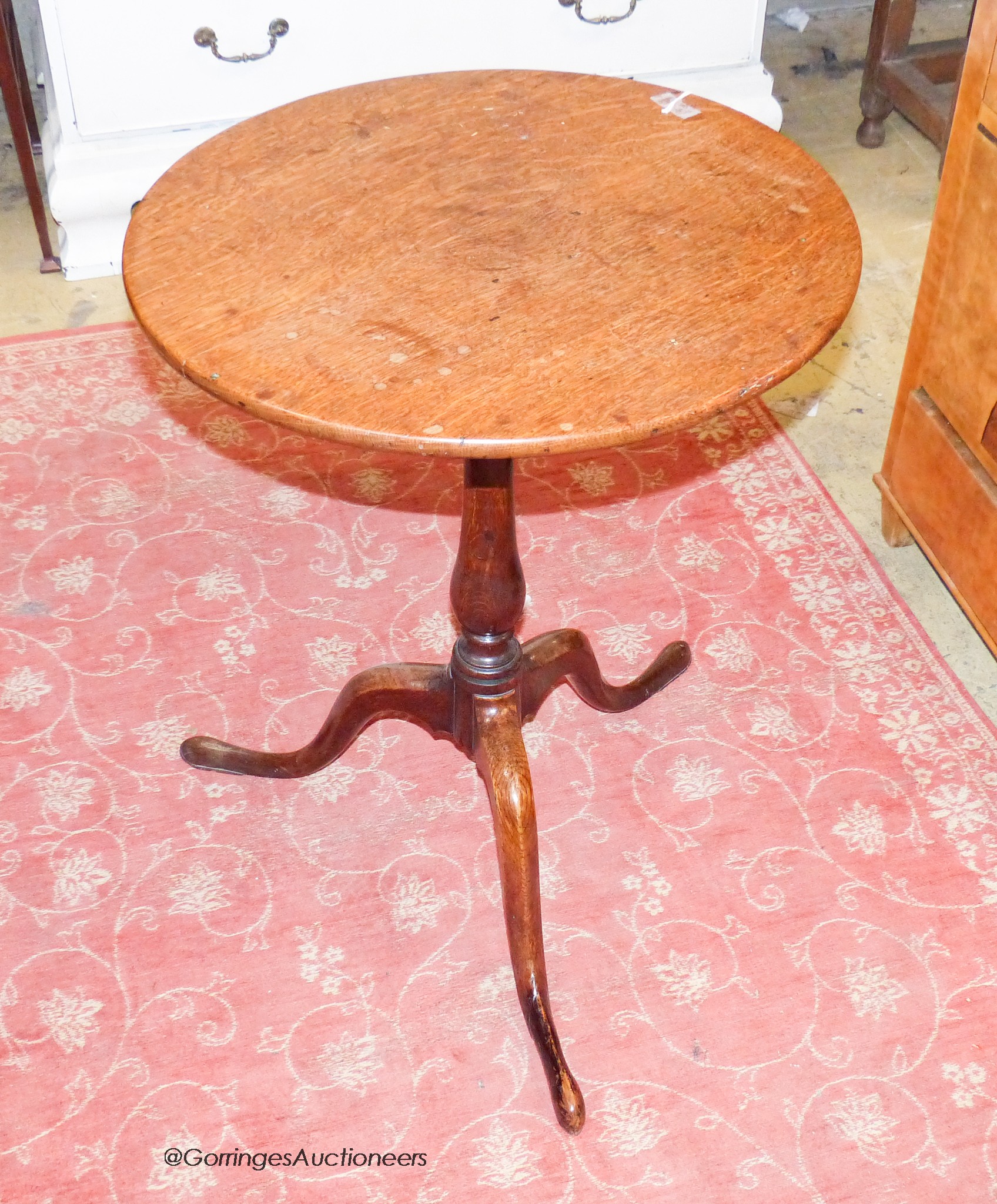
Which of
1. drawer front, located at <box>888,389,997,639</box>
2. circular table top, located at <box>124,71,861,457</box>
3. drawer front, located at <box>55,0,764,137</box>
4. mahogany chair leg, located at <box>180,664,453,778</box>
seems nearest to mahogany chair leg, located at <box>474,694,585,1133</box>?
mahogany chair leg, located at <box>180,664,453,778</box>

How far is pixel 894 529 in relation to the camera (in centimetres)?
223

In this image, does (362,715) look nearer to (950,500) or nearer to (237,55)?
(950,500)

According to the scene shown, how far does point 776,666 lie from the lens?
80.3 inches

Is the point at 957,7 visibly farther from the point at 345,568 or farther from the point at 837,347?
the point at 345,568

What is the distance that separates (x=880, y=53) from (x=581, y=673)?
2126 millimetres

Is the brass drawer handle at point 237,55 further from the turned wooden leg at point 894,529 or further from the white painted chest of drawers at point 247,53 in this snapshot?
the turned wooden leg at point 894,529

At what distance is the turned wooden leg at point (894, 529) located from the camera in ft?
7.26

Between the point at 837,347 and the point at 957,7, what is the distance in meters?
1.78

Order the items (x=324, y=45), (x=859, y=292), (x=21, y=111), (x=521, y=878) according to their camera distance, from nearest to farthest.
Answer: (x=521, y=878) → (x=21, y=111) → (x=324, y=45) → (x=859, y=292)

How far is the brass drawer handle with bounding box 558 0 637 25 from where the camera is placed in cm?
273

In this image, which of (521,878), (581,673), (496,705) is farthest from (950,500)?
(521,878)

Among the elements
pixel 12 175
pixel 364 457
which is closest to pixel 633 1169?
pixel 364 457

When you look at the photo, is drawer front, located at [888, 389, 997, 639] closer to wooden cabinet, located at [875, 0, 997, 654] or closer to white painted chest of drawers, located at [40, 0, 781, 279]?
wooden cabinet, located at [875, 0, 997, 654]

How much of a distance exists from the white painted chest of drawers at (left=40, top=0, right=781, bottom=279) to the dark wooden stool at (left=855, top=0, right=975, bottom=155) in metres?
0.44
